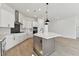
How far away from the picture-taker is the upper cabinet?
315 cm

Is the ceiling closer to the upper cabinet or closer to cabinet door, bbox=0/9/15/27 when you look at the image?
the upper cabinet

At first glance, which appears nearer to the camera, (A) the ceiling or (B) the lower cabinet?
(A) the ceiling

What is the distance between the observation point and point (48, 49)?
3256 mm

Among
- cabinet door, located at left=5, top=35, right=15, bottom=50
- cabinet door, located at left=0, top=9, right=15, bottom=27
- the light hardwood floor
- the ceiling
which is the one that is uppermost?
the ceiling

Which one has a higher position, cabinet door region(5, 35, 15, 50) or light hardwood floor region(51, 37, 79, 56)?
cabinet door region(5, 35, 15, 50)

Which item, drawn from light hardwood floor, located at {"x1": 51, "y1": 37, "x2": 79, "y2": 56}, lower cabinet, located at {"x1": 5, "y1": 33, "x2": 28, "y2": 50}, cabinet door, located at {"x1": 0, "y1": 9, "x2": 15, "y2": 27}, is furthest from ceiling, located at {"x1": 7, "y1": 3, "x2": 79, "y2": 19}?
light hardwood floor, located at {"x1": 51, "y1": 37, "x2": 79, "y2": 56}

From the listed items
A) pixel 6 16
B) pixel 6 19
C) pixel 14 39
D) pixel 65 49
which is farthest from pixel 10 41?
pixel 65 49

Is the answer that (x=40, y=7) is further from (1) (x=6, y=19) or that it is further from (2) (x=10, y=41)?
(2) (x=10, y=41)

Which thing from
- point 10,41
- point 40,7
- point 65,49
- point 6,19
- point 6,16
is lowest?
point 65,49

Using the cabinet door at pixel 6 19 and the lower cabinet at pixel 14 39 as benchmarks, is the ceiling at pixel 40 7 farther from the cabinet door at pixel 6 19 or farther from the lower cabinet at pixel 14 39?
the lower cabinet at pixel 14 39

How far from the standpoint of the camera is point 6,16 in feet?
11.2

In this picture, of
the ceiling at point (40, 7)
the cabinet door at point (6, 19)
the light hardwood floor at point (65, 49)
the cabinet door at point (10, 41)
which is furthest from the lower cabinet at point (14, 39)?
the light hardwood floor at point (65, 49)

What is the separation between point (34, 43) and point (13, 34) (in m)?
1.22

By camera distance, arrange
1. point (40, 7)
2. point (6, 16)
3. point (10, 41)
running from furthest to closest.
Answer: point (40, 7)
point (10, 41)
point (6, 16)
